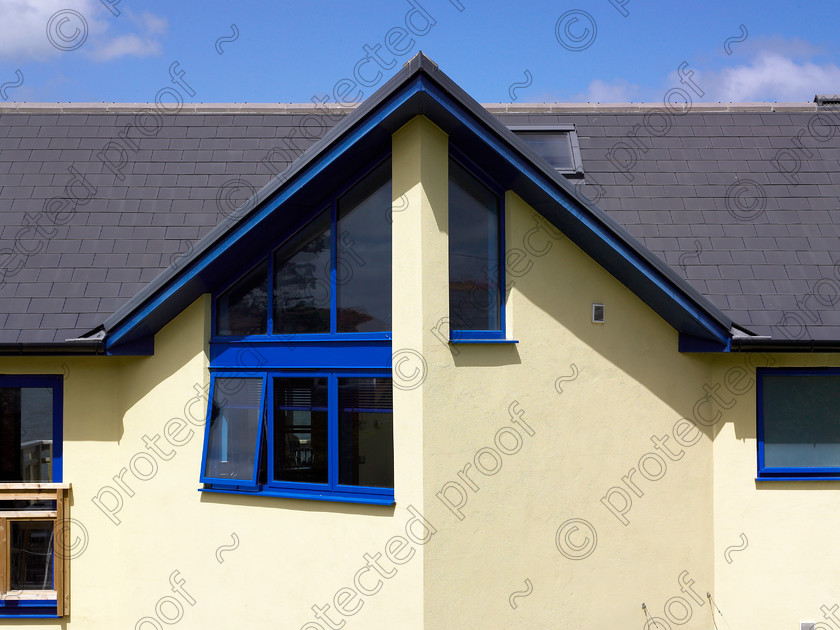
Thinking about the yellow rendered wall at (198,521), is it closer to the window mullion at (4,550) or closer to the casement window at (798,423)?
the window mullion at (4,550)

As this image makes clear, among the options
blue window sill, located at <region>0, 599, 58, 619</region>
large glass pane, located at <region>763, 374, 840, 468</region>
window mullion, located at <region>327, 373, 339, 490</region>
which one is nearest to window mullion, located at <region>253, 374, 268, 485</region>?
window mullion, located at <region>327, 373, 339, 490</region>

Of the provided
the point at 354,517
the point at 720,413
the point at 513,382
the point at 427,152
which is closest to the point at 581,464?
the point at 513,382

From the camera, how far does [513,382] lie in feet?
26.1

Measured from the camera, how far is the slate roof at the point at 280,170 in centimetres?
924

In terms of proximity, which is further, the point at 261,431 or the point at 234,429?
the point at 234,429

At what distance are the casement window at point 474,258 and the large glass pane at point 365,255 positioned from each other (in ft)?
2.24

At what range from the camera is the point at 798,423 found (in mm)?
8898

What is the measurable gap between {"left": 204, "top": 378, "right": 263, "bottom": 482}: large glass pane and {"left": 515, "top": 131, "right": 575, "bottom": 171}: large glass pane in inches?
214

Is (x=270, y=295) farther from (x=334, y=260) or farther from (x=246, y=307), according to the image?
(x=334, y=260)

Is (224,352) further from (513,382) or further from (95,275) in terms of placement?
(513,382)

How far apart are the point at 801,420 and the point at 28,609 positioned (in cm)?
948

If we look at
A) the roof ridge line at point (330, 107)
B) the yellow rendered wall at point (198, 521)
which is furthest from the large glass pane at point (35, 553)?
the roof ridge line at point (330, 107)

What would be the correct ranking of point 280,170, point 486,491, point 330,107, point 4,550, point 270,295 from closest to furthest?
point 486,491, point 270,295, point 4,550, point 280,170, point 330,107

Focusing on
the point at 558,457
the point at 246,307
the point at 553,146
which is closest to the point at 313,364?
the point at 246,307
